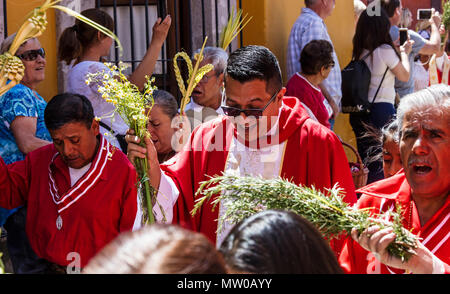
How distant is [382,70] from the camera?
6.96 meters

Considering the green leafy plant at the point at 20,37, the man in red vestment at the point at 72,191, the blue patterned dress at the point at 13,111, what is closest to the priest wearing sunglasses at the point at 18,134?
the blue patterned dress at the point at 13,111

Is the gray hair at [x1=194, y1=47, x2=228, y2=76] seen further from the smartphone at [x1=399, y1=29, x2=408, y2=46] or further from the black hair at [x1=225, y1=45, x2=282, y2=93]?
the smartphone at [x1=399, y1=29, x2=408, y2=46]

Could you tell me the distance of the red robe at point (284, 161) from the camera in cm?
343

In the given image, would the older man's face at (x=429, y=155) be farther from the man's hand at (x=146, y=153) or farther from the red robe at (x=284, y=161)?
the man's hand at (x=146, y=153)

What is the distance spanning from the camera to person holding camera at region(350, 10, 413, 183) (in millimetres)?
6926

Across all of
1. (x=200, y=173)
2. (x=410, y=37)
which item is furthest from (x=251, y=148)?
(x=410, y=37)

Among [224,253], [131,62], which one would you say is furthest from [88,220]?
[131,62]

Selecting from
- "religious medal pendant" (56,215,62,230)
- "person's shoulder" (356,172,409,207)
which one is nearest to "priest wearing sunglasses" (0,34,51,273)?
"religious medal pendant" (56,215,62,230)

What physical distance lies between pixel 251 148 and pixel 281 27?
445cm

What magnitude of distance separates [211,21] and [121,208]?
3660 mm

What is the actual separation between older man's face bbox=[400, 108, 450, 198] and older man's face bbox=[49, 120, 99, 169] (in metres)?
1.79

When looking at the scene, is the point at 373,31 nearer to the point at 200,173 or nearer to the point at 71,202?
the point at 200,173

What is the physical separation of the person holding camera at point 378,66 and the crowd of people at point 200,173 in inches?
38.6
